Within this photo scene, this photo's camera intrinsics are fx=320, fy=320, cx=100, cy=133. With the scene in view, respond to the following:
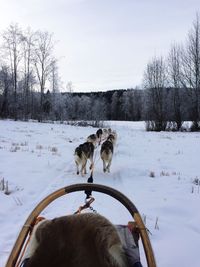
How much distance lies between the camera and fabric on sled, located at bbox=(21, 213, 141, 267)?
2.02m

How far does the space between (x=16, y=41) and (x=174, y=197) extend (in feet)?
113

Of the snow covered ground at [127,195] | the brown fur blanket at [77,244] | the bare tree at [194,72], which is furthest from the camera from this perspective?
the bare tree at [194,72]

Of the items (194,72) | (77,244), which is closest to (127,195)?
(77,244)

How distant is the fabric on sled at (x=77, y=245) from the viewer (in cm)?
202

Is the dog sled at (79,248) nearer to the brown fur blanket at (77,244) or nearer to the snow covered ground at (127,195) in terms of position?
the brown fur blanket at (77,244)

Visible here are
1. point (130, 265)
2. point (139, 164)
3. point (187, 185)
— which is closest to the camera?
point (130, 265)

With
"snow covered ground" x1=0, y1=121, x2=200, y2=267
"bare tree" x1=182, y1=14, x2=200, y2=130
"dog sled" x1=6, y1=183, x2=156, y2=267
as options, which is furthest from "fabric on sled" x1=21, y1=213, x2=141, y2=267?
"bare tree" x1=182, y1=14, x2=200, y2=130

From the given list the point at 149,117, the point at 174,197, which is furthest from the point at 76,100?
the point at 174,197

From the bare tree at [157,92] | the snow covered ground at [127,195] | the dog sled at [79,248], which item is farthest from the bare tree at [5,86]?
the dog sled at [79,248]

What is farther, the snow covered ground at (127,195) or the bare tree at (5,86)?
the bare tree at (5,86)

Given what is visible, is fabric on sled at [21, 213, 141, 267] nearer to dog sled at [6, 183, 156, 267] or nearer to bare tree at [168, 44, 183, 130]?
dog sled at [6, 183, 156, 267]

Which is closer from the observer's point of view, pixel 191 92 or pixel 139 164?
pixel 139 164

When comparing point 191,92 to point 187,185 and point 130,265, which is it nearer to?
point 187,185

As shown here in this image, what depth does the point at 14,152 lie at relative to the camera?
10938 millimetres
